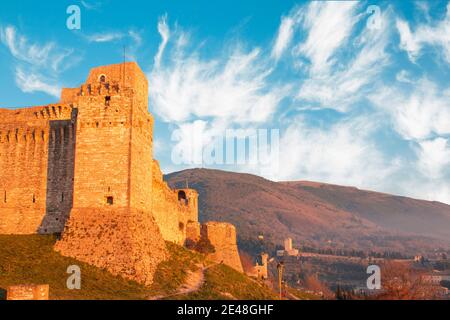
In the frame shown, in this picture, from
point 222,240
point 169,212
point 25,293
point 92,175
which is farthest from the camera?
point 222,240

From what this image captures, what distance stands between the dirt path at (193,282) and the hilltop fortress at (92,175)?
6.17ft

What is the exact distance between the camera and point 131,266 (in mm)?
32844

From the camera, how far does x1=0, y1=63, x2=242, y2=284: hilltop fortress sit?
112 feet

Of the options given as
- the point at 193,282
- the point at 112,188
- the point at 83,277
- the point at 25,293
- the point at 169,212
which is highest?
the point at 112,188

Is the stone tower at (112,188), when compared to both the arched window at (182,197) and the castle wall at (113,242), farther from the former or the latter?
the arched window at (182,197)

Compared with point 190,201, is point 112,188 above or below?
below

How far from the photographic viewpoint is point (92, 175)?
116 feet

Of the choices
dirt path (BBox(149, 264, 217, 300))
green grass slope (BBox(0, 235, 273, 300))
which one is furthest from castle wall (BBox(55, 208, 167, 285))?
dirt path (BBox(149, 264, 217, 300))

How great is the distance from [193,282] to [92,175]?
911 cm

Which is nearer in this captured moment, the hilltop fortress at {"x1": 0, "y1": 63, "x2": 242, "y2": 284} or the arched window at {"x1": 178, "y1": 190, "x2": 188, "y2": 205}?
the hilltop fortress at {"x1": 0, "y1": 63, "x2": 242, "y2": 284}

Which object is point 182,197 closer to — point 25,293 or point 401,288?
point 401,288

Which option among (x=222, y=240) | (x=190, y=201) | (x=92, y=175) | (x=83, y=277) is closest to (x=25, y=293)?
(x=83, y=277)

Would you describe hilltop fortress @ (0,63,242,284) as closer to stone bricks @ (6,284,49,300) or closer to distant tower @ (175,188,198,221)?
stone bricks @ (6,284,49,300)

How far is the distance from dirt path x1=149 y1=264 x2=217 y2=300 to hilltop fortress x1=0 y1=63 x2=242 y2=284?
1.88 metres
